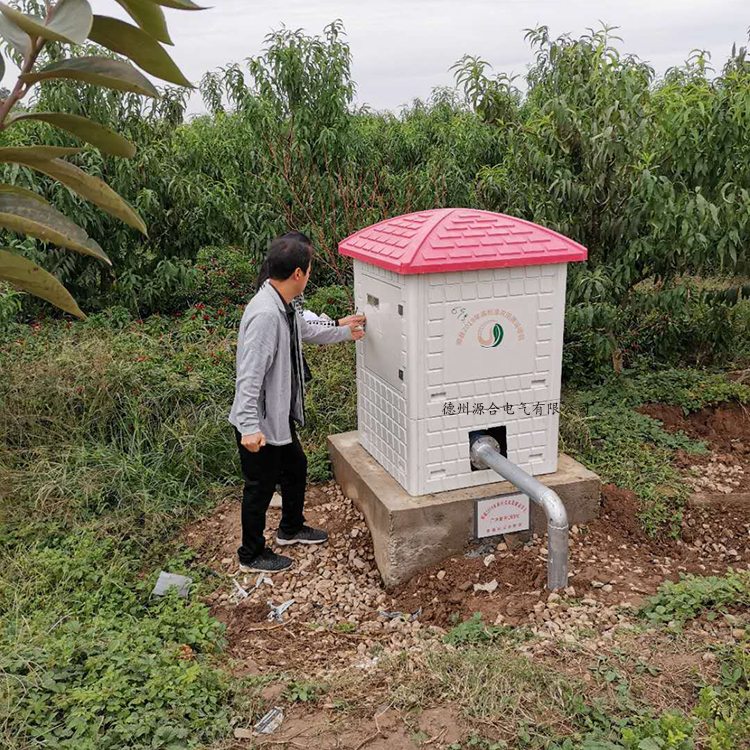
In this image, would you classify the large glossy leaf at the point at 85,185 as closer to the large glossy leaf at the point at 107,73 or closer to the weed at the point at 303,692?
the large glossy leaf at the point at 107,73

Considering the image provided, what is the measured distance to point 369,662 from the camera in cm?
300

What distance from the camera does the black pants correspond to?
368 centimetres

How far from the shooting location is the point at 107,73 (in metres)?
0.64

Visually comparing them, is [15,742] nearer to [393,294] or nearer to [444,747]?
[444,747]

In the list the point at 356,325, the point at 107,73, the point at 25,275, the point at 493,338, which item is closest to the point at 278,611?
the point at 356,325

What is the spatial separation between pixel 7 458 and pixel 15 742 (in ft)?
8.65

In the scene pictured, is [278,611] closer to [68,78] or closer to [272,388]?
[272,388]

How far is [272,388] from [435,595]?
126cm

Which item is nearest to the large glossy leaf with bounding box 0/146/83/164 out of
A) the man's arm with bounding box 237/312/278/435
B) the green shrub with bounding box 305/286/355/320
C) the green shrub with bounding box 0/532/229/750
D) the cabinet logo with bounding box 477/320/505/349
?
the green shrub with bounding box 0/532/229/750

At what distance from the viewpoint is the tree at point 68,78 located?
1.83 feet

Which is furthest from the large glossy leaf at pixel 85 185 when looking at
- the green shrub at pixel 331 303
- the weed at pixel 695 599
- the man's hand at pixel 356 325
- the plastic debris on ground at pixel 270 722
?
the green shrub at pixel 331 303

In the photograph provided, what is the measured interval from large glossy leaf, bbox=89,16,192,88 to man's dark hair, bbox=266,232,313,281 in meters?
2.91

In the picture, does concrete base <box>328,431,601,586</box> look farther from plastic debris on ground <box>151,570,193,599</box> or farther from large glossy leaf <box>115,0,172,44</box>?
large glossy leaf <box>115,0,172,44</box>

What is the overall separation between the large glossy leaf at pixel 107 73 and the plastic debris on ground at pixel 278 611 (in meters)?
3.20
